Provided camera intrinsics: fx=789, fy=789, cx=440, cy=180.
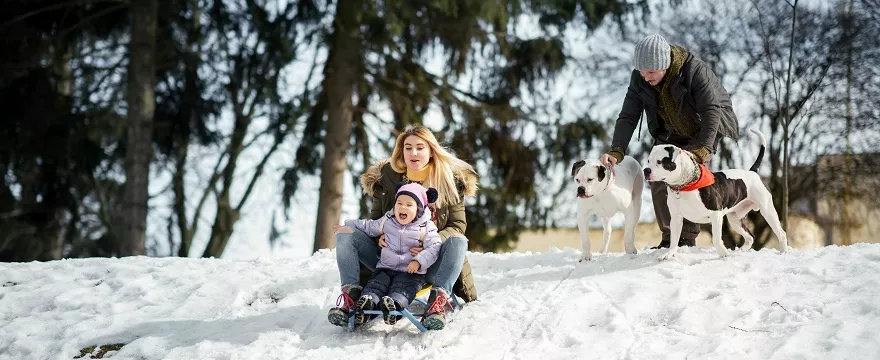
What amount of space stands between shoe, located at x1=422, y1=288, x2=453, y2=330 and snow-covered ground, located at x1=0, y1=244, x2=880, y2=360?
19 centimetres

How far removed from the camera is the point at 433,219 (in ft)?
18.1

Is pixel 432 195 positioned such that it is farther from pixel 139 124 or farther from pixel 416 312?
pixel 139 124

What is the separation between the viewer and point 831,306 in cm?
515

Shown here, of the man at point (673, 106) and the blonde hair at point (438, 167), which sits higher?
the man at point (673, 106)

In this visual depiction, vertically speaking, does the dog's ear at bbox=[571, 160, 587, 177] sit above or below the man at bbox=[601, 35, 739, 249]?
below

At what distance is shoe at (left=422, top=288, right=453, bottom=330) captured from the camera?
4961 millimetres

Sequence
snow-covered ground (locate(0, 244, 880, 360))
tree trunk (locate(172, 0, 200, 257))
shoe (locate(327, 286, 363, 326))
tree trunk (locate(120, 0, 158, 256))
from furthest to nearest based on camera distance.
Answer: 1. tree trunk (locate(172, 0, 200, 257))
2. tree trunk (locate(120, 0, 158, 256))
3. shoe (locate(327, 286, 363, 326))
4. snow-covered ground (locate(0, 244, 880, 360))

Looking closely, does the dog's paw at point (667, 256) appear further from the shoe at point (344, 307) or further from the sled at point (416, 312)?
the shoe at point (344, 307)

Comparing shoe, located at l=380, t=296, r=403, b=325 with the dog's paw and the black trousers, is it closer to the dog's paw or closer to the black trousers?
the black trousers

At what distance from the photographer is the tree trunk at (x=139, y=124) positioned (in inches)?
471

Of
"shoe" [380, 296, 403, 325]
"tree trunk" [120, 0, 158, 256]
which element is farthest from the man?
"tree trunk" [120, 0, 158, 256]

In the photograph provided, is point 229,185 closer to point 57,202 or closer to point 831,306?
point 57,202

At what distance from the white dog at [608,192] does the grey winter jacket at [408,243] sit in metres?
1.39

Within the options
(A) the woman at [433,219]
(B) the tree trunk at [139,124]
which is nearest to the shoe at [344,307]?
(A) the woman at [433,219]
